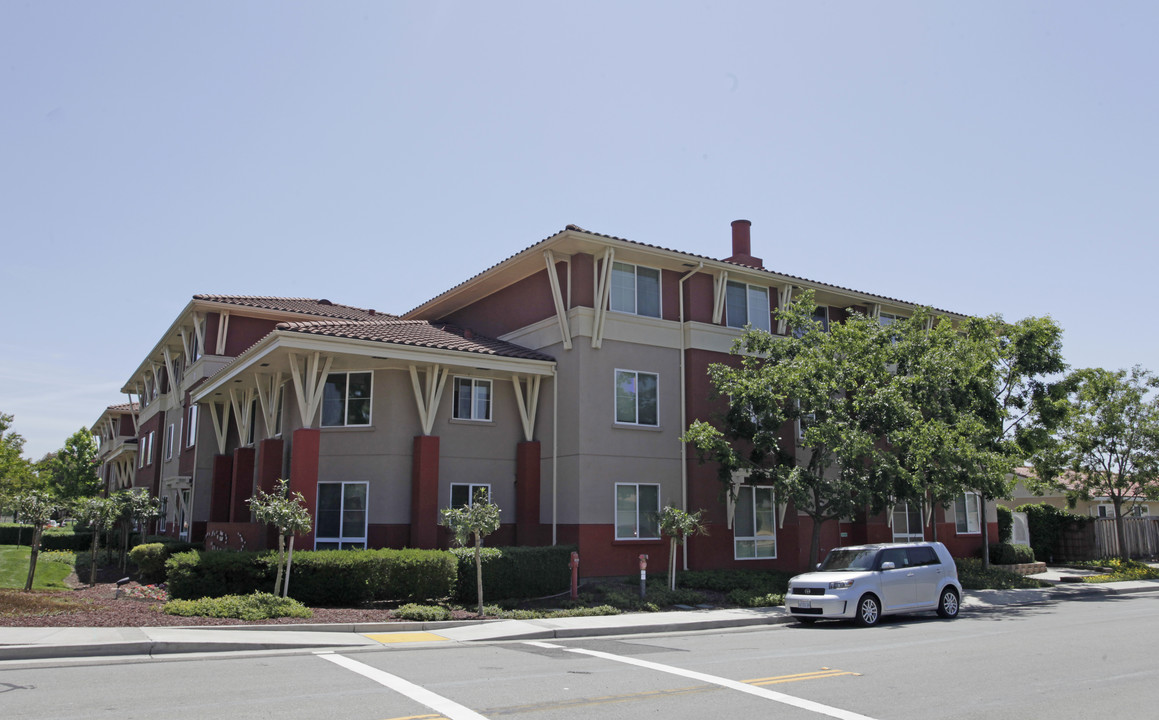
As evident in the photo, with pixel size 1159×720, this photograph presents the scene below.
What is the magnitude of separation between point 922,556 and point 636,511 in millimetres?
7202

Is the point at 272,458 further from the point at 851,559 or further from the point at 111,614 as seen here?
the point at 851,559

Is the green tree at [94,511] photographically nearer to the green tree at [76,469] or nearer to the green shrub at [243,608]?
the green shrub at [243,608]

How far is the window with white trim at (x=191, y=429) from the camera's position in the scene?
1130 inches

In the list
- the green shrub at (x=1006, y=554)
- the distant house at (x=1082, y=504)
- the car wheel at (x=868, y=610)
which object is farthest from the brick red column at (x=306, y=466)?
the distant house at (x=1082, y=504)

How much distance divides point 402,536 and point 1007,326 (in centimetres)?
1866

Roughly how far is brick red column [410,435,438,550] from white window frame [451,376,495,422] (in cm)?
136

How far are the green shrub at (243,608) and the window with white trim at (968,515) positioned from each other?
23.4m

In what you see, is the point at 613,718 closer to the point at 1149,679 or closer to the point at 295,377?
the point at 1149,679

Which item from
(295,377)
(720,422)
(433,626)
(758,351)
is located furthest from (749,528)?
(295,377)

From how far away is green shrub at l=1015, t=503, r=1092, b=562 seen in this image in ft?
110

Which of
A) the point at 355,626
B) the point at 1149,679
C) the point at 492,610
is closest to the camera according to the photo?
the point at 1149,679

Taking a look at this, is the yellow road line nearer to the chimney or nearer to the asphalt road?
the asphalt road

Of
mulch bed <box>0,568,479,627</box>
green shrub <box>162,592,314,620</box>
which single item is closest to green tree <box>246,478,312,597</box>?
green shrub <box>162,592,314,620</box>

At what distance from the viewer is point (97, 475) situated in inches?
2630
